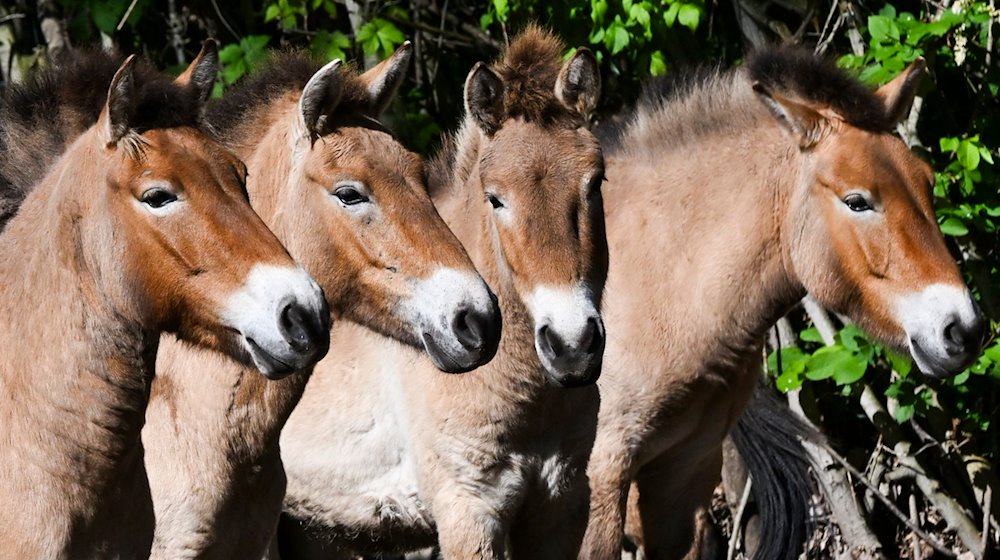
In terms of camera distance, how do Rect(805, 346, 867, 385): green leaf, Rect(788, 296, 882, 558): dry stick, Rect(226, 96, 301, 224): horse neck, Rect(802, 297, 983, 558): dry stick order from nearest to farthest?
1. Rect(226, 96, 301, 224): horse neck
2. Rect(805, 346, 867, 385): green leaf
3. Rect(802, 297, 983, 558): dry stick
4. Rect(788, 296, 882, 558): dry stick

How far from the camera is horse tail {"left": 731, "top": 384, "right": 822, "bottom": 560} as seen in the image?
661 cm

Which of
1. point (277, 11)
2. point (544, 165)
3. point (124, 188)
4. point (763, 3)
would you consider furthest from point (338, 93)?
point (763, 3)

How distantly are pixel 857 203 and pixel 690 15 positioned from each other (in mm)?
1613

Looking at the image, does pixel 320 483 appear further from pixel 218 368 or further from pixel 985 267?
pixel 985 267

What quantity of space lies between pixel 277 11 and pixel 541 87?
2.52m

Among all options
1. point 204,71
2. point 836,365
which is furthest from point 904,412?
point 204,71

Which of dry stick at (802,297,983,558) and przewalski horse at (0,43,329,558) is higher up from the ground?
przewalski horse at (0,43,329,558)

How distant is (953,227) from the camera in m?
6.09

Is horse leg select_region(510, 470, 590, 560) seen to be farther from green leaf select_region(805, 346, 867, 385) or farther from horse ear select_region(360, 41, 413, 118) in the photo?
green leaf select_region(805, 346, 867, 385)

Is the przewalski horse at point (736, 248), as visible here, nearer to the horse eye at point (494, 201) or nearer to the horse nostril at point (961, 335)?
the horse nostril at point (961, 335)

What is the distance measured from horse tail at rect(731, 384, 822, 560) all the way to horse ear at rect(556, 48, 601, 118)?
7.54ft

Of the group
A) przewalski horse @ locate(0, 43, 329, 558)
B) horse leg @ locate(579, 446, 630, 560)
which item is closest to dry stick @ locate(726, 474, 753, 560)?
horse leg @ locate(579, 446, 630, 560)

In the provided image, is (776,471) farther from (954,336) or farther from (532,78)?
(532,78)

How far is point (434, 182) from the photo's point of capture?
5367 mm
